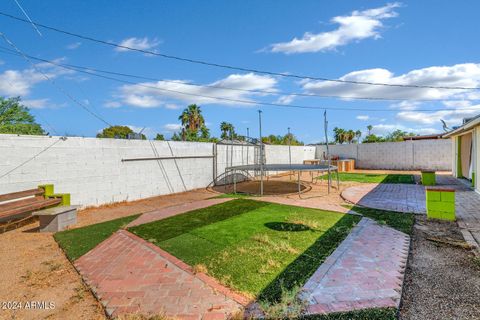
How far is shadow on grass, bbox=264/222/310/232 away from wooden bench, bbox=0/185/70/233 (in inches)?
201

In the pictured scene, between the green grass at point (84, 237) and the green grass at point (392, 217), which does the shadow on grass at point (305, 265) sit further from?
the green grass at point (84, 237)

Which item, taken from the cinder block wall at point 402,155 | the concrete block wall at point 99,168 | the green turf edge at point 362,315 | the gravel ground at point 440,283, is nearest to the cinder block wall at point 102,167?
the concrete block wall at point 99,168

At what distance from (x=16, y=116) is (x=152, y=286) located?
17.7 m

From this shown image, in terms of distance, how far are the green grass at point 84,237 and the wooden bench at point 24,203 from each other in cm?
96

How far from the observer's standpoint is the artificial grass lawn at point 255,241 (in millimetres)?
3148

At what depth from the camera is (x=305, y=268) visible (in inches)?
133

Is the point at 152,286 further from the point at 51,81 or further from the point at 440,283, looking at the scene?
the point at 51,81

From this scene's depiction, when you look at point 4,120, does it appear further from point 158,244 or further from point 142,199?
point 158,244

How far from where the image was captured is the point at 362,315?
2.39m

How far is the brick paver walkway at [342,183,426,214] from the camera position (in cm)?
708

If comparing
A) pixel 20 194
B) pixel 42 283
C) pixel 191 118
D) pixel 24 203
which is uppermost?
pixel 191 118

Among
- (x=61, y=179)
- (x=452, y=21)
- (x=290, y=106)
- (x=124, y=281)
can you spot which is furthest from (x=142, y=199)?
(x=290, y=106)

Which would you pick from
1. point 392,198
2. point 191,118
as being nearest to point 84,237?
point 392,198

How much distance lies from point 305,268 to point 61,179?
6913 mm
